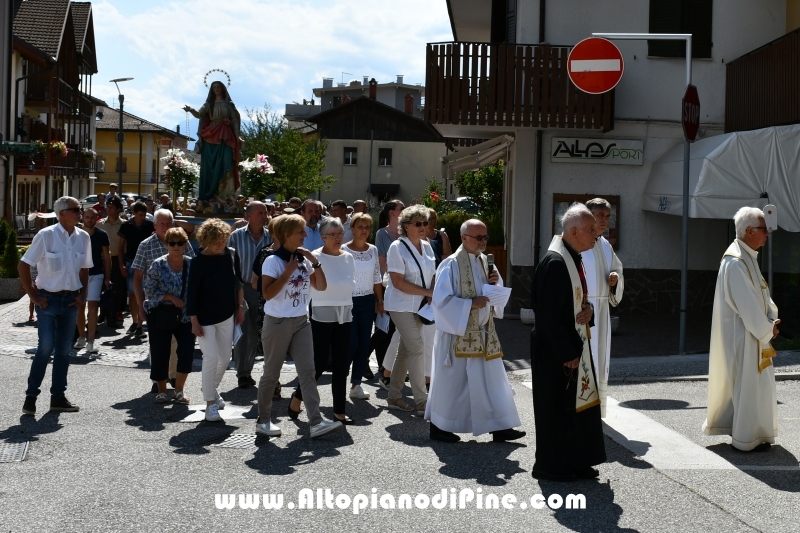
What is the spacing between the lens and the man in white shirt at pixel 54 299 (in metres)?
9.52

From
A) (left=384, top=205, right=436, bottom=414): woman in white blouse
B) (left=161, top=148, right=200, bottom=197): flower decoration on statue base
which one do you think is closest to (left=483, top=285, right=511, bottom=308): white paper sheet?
(left=384, top=205, right=436, bottom=414): woman in white blouse

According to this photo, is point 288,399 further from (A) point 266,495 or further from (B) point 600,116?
(B) point 600,116

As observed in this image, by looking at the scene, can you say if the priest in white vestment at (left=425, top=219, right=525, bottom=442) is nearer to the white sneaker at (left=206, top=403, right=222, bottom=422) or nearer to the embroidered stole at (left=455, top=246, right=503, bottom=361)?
the embroidered stole at (left=455, top=246, right=503, bottom=361)

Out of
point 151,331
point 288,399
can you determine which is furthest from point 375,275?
point 151,331

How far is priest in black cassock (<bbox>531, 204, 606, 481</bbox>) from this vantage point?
7.10 m

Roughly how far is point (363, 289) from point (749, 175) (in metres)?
7.90

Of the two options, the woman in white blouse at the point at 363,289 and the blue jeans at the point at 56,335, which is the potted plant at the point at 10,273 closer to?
the blue jeans at the point at 56,335

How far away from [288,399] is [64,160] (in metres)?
51.3

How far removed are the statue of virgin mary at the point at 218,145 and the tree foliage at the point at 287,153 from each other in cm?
4395

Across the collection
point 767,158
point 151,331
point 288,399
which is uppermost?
point 767,158

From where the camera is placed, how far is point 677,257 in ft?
64.0

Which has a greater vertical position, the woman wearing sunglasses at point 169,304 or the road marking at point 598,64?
the road marking at point 598,64

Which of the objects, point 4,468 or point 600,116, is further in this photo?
point 600,116

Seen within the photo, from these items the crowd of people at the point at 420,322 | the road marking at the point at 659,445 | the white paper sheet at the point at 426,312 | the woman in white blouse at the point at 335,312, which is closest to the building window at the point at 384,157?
the crowd of people at the point at 420,322
